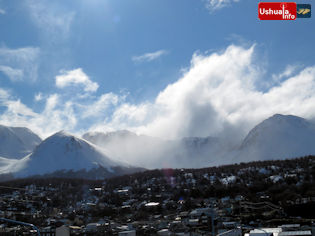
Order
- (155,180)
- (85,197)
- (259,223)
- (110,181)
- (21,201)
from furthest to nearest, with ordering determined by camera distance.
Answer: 1. (110,181)
2. (155,180)
3. (85,197)
4. (21,201)
5. (259,223)

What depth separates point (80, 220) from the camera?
227 feet

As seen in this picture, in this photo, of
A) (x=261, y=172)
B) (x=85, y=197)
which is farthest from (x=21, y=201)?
(x=261, y=172)

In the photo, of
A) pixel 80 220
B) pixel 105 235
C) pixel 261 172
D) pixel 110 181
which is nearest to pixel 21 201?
pixel 80 220

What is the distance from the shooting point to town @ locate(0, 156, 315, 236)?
5125cm

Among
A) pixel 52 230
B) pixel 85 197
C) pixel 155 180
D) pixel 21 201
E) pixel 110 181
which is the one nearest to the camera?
pixel 52 230

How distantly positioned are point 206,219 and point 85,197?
52.0 meters

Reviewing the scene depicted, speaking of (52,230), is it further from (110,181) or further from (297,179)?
(110,181)

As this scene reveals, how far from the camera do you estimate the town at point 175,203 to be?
51250 mm

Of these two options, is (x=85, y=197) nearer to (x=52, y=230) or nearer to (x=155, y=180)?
(x=155, y=180)

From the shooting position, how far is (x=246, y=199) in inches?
2601

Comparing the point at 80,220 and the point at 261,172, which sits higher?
the point at 261,172

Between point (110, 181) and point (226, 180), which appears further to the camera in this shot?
point (110, 181)

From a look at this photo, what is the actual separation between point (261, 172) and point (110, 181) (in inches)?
1854

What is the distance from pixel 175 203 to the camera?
76.8m
